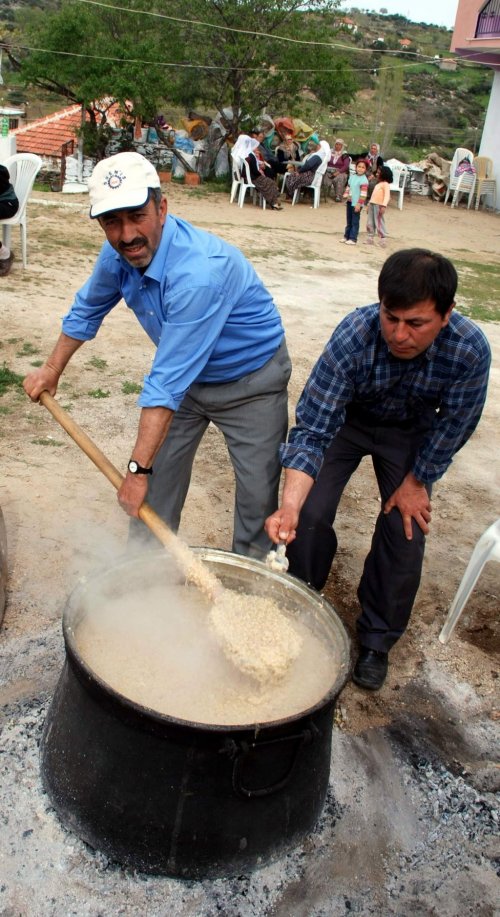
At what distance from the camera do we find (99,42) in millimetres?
14953

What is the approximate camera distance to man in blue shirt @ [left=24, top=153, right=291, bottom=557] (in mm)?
2240

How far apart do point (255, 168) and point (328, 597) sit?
13.4 meters

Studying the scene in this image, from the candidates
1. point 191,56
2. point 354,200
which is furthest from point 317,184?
point 354,200

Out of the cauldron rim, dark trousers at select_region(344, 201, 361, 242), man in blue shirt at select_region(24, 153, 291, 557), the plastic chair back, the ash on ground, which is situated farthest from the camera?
the plastic chair back

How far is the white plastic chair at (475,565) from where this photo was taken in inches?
118

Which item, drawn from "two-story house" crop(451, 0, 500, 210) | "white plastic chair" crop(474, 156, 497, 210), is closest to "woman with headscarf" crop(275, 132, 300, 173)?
"white plastic chair" crop(474, 156, 497, 210)

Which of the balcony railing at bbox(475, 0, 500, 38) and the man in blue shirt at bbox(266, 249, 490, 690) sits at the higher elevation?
the balcony railing at bbox(475, 0, 500, 38)

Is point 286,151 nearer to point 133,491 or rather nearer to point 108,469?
point 108,469

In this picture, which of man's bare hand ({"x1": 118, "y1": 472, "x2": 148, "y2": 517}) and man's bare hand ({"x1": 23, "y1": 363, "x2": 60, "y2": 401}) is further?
man's bare hand ({"x1": 23, "y1": 363, "x2": 60, "y2": 401})

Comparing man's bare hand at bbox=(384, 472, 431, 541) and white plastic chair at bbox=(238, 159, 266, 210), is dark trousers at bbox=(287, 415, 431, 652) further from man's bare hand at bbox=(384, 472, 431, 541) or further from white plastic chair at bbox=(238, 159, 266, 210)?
white plastic chair at bbox=(238, 159, 266, 210)

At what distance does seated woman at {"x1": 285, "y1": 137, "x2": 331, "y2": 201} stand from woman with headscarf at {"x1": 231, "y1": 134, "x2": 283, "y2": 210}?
1.41 meters

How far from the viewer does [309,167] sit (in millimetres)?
16406

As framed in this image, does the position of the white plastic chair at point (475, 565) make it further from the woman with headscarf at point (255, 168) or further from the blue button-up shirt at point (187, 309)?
the woman with headscarf at point (255, 168)

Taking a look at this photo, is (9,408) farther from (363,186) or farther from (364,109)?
(364,109)
